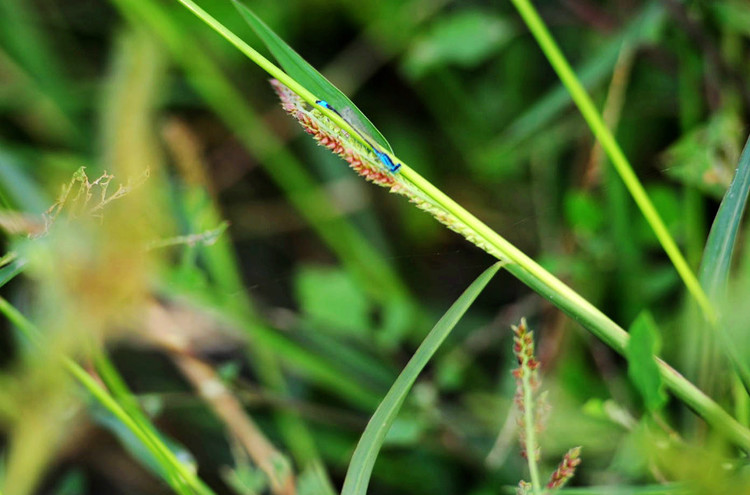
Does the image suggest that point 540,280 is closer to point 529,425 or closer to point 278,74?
point 529,425

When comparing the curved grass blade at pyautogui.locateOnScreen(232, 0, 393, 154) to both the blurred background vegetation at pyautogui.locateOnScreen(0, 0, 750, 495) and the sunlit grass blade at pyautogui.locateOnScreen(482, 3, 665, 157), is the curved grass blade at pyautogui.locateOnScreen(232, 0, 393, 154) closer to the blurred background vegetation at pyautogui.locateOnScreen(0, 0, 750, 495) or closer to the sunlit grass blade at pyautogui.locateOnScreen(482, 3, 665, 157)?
the blurred background vegetation at pyautogui.locateOnScreen(0, 0, 750, 495)

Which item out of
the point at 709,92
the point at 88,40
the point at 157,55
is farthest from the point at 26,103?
the point at 709,92

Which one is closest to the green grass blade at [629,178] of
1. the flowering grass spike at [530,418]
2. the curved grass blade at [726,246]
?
the curved grass blade at [726,246]

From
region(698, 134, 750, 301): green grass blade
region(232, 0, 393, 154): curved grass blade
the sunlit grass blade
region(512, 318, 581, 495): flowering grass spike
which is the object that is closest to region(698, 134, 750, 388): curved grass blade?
region(698, 134, 750, 301): green grass blade

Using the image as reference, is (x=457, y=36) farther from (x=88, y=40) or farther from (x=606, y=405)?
(x=88, y=40)

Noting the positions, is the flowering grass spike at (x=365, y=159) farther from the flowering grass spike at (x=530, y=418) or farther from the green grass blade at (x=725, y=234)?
the green grass blade at (x=725, y=234)

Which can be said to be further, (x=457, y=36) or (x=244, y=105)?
(x=244, y=105)

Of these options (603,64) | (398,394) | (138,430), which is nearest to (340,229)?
(603,64)

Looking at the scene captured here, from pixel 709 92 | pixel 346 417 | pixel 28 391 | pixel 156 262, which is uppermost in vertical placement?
pixel 709 92
